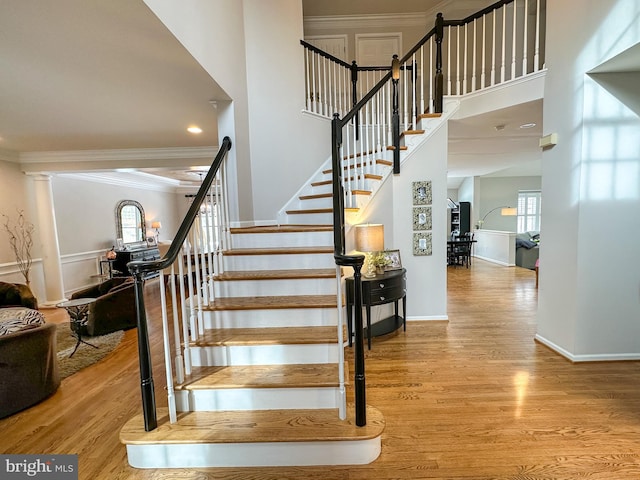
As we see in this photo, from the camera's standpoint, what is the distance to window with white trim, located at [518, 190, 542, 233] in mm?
9789

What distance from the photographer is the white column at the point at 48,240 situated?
495cm

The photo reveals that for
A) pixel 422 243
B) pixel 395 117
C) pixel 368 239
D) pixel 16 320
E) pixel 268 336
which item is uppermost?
pixel 395 117

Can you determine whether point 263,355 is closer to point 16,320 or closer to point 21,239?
point 16,320

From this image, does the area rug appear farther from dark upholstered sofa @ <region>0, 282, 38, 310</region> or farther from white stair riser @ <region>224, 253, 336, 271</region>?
white stair riser @ <region>224, 253, 336, 271</region>

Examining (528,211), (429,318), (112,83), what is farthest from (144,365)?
(528,211)

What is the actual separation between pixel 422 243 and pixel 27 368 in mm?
4015

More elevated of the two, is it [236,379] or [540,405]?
[236,379]

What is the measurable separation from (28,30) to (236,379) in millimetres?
2456

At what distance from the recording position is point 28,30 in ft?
5.44

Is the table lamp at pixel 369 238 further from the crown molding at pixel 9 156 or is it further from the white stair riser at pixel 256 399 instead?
the crown molding at pixel 9 156

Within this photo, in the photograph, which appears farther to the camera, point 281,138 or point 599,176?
point 281,138

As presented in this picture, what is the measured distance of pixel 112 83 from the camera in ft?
7.84

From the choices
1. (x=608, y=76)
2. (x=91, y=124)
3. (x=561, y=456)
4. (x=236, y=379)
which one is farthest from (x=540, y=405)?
(x=91, y=124)

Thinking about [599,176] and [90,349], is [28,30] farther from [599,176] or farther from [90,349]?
[599,176]
